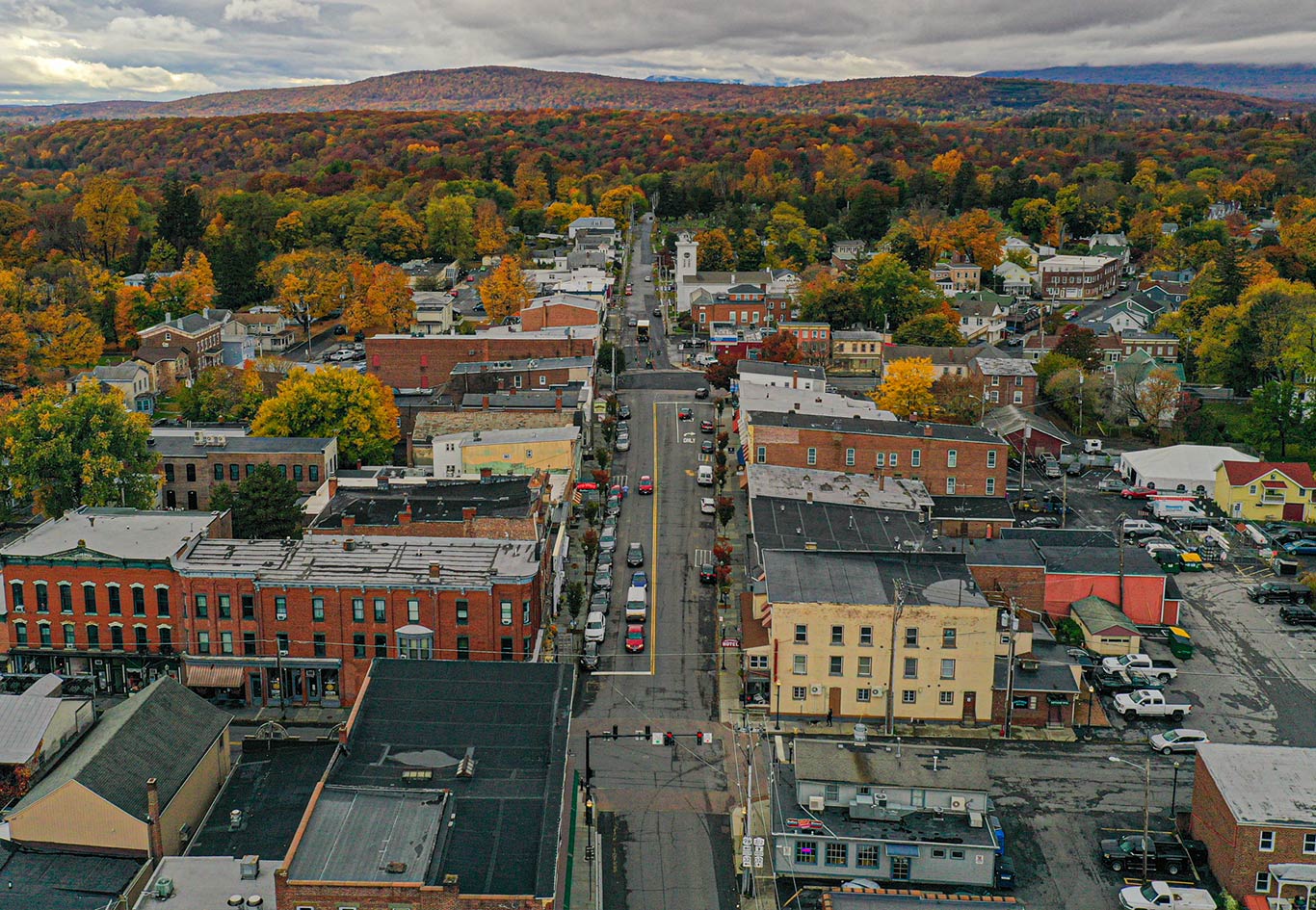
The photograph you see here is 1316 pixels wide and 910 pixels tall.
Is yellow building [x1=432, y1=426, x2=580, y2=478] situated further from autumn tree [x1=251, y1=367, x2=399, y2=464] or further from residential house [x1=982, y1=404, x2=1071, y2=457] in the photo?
residential house [x1=982, y1=404, x2=1071, y2=457]

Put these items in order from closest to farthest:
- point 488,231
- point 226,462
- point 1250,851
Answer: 1. point 1250,851
2. point 226,462
3. point 488,231

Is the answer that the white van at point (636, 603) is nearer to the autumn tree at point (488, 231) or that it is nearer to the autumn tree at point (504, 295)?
the autumn tree at point (504, 295)

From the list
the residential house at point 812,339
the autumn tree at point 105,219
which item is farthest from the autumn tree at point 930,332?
the autumn tree at point 105,219

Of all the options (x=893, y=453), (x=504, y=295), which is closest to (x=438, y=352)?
(x=504, y=295)

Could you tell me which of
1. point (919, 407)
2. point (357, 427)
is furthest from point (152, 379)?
point (919, 407)

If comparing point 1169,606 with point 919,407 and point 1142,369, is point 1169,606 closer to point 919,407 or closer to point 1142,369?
point 919,407

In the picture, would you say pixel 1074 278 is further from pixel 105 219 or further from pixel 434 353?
pixel 105 219

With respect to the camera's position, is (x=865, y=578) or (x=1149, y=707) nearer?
(x=1149, y=707)
